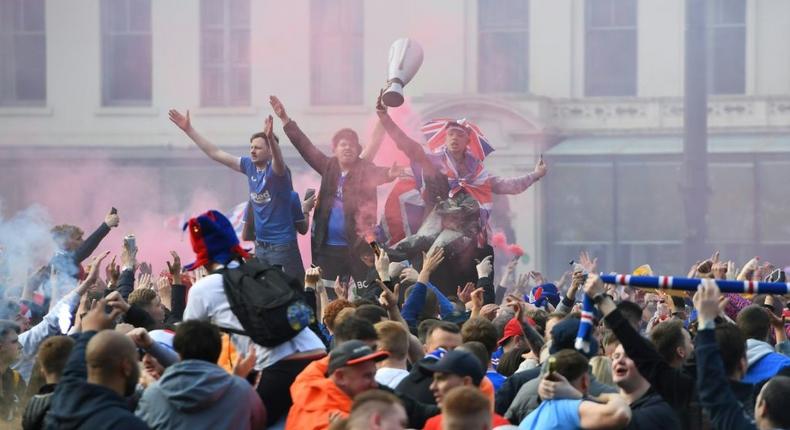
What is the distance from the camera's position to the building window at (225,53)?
2694cm

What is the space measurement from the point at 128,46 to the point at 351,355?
850 inches

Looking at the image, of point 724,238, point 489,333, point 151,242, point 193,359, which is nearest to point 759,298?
point 489,333

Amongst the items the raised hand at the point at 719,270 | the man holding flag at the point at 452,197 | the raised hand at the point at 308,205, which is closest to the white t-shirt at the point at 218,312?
the raised hand at the point at 719,270

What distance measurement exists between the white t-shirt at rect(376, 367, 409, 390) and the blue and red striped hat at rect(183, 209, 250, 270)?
75 cm

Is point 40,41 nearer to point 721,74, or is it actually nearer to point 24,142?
point 24,142

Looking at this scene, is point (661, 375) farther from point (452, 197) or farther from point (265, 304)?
point (452, 197)

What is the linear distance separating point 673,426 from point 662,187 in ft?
70.1

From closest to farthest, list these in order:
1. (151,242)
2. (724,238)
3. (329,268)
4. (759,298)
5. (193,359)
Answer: (193,359), (759,298), (329,268), (151,242), (724,238)

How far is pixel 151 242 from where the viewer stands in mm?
23797

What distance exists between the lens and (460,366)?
6.29m

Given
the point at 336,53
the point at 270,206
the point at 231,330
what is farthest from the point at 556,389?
the point at 336,53

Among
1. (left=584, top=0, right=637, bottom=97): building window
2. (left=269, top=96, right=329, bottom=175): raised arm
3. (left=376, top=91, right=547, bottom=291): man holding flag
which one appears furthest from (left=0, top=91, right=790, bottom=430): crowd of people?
(left=584, top=0, right=637, bottom=97): building window

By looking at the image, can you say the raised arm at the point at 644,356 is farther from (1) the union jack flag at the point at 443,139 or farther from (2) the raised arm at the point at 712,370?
(1) the union jack flag at the point at 443,139

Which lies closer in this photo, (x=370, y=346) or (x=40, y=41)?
(x=370, y=346)
